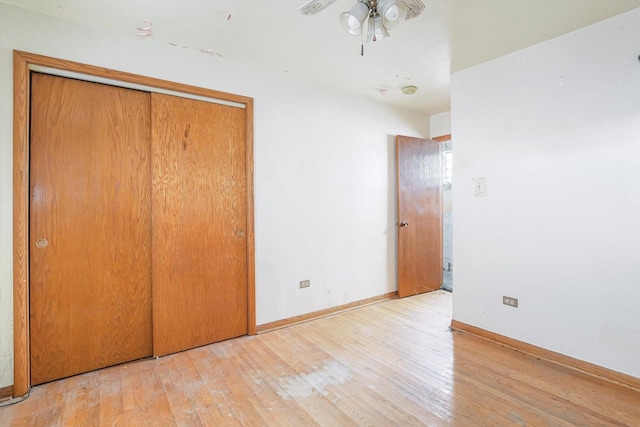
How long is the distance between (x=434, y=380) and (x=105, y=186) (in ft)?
8.99

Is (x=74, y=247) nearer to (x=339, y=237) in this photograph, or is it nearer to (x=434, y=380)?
(x=339, y=237)

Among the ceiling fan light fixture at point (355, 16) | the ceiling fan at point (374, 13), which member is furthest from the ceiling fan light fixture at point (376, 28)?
the ceiling fan light fixture at point (355, 16)

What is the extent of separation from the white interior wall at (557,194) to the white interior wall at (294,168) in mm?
1059

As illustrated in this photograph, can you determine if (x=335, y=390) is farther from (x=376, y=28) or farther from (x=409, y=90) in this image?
(x=409, y=90)

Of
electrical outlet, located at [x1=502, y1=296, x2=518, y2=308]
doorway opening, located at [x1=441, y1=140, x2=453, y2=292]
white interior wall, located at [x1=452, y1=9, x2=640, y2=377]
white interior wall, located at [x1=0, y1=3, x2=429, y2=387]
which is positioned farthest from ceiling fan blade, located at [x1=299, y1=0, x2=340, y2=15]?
doorway opening, located at [x1=441, y1=140, x2=453, y2=292]

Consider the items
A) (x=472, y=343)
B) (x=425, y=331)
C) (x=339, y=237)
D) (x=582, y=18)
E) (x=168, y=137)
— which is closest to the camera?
(x=582, y=18)

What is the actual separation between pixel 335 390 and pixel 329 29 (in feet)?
8.16

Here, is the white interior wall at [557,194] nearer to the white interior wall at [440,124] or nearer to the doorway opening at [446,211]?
the white interior wall at [440,124]

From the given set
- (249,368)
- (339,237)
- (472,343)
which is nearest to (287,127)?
(339,237)

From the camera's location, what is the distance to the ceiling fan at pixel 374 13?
1.63 meters

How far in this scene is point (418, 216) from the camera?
A: 4.18 m

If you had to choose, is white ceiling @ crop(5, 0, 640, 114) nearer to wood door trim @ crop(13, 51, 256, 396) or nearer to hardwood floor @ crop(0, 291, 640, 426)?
wood door trim @ crop(13, 51, 256, 396)

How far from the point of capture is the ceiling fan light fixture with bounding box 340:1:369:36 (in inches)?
65.7

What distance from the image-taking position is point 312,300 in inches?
130
